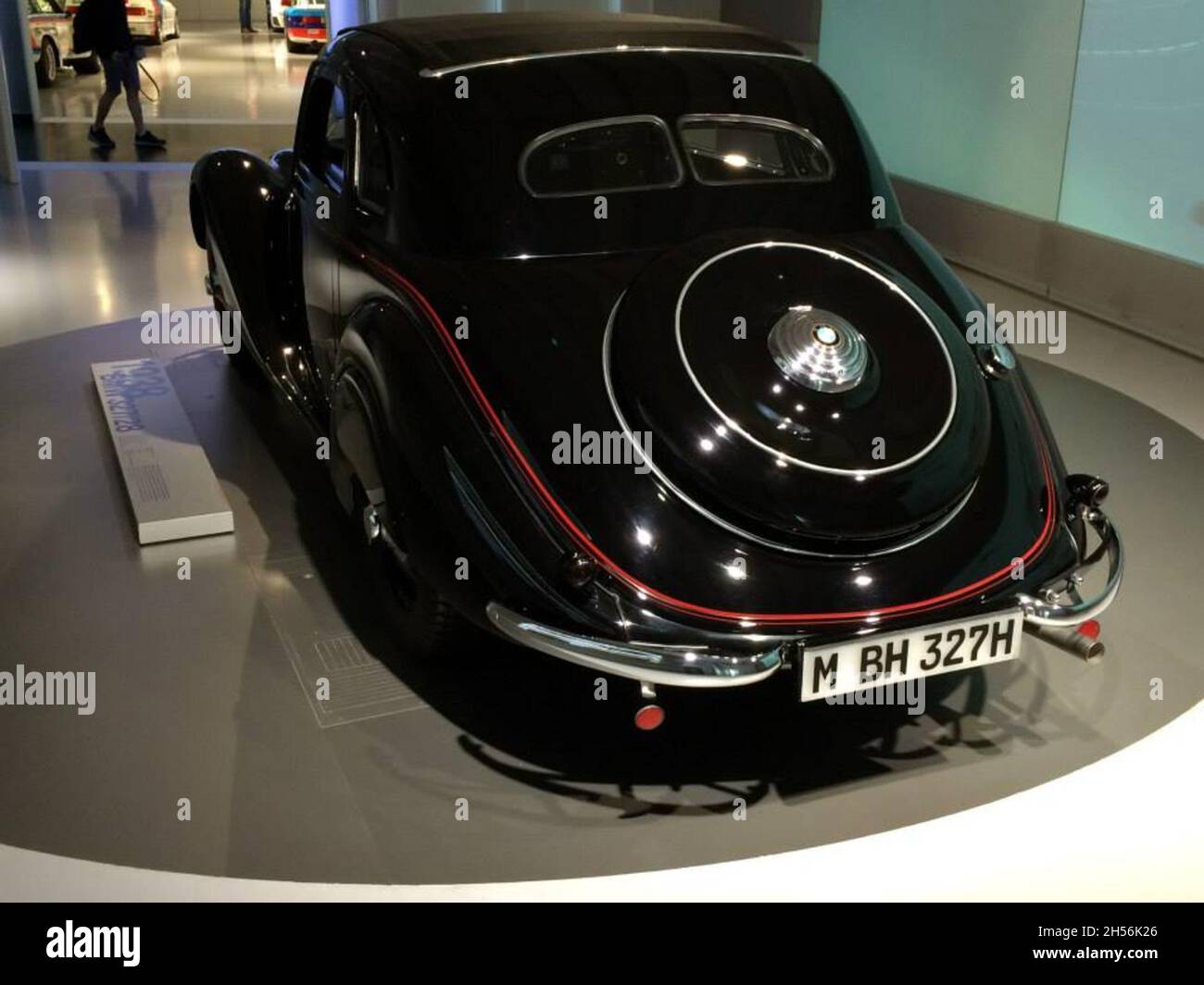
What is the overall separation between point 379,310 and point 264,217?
5.71 feet

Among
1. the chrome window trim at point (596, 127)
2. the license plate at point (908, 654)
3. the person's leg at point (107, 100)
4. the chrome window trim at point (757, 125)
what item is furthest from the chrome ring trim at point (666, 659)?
the person's leg at point (107, 100)

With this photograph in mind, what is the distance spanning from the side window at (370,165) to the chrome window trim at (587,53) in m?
0.23

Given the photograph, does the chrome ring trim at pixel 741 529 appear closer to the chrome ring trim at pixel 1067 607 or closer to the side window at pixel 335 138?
the chrome ring trim at pixel 1067 607

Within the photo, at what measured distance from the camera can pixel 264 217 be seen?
4902 millimetres

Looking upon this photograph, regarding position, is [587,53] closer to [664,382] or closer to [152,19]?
[664,382]

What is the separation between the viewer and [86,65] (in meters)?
15.1

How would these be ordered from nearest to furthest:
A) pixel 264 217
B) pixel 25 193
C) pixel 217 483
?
pixel 217 483, pixel 264 217, pixel 25 193

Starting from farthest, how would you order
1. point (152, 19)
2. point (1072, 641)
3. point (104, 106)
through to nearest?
point (152, 19) → point (104, 106) → point (1072, 641)

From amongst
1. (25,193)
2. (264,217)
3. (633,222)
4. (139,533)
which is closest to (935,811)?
(633,222)

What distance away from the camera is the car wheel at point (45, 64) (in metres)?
13.2

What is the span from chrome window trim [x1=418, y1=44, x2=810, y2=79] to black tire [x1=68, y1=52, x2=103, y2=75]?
12.8 metres

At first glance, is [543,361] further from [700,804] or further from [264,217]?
[264,217]

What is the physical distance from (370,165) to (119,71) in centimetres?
809

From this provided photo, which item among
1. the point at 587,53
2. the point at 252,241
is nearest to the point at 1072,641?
the point at 587,53
